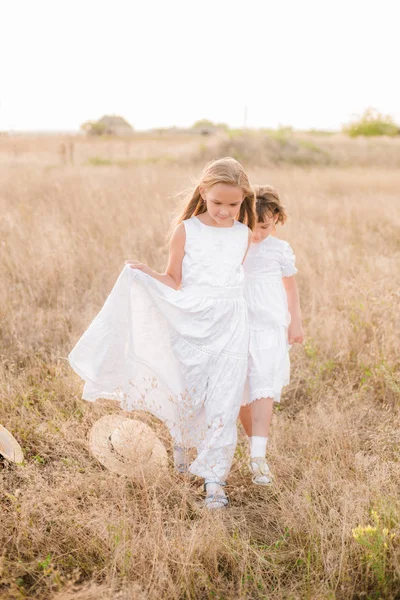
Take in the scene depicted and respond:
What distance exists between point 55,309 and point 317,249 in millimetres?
2736

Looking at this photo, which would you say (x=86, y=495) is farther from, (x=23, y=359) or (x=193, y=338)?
(x=23, y=359)

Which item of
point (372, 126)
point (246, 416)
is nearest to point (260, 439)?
point (246, 416)

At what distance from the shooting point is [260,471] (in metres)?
2.62

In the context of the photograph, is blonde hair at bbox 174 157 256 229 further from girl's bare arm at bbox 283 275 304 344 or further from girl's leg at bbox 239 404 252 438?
girl's leg at bbox 239 404 252 438

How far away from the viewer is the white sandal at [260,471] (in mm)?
2600

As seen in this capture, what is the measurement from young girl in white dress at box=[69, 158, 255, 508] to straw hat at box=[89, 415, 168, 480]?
122mm

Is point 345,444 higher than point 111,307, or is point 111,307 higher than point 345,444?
point 111,307

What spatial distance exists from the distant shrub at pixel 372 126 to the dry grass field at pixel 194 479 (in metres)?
31.5

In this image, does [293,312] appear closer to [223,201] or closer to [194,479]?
[223,201]

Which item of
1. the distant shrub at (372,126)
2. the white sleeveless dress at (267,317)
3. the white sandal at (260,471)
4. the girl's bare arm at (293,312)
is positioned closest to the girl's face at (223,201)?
the white sleeveless dress at (267,317)

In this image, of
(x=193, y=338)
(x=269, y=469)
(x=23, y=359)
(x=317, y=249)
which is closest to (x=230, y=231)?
(x=193, y=338)

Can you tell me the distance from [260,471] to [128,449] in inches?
24.6

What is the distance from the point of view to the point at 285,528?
2398mm

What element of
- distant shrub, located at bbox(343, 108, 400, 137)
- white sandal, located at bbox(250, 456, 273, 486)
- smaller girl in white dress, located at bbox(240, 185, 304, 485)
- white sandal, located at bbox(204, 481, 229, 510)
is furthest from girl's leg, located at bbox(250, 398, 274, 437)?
distant shrub, located at bbox(343, 108, 400, 137)
